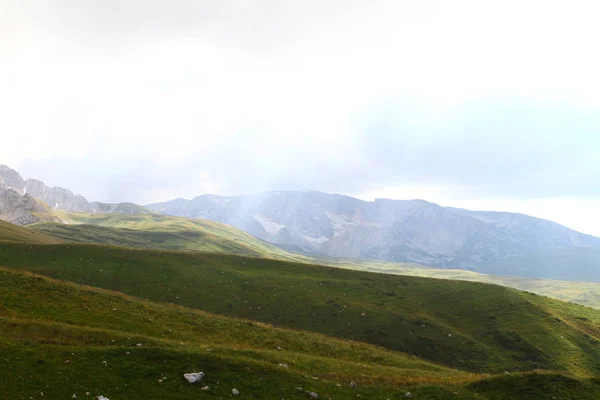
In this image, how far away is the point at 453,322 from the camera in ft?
207

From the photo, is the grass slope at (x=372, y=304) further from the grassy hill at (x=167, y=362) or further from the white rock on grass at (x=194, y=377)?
the white rock on grass at (x=194, y=377)

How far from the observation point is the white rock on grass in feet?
78.5

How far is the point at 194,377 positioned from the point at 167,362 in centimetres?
300

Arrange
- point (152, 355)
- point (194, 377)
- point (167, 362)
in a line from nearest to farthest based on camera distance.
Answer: point (194, 377)
point (167, 362)
point (152, 355)

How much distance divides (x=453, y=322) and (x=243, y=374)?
48.4 metres

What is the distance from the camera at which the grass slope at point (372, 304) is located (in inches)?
2098

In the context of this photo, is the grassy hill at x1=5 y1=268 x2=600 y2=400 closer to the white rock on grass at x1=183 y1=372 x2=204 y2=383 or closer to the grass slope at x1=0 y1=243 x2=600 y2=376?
the white rock on grass at x1=183 y1=372 x2=204 y2=383

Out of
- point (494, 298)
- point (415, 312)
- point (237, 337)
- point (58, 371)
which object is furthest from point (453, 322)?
point (58, 371)

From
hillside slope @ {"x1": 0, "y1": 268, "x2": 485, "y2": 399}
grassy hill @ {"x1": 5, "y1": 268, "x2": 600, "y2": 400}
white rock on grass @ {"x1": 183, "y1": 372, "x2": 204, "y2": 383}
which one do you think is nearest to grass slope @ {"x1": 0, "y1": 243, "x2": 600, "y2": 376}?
hillside slope @ {"x1": 0, "y1": 268, "x2": 485, "y2": 399}

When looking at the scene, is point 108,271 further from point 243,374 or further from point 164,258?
point 243,374

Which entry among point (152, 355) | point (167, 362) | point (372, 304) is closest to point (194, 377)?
point (167, 362)

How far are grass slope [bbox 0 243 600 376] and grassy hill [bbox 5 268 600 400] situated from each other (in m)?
15.9

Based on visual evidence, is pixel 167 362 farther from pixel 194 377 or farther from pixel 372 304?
pixel 372 304

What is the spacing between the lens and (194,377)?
24.1 m
